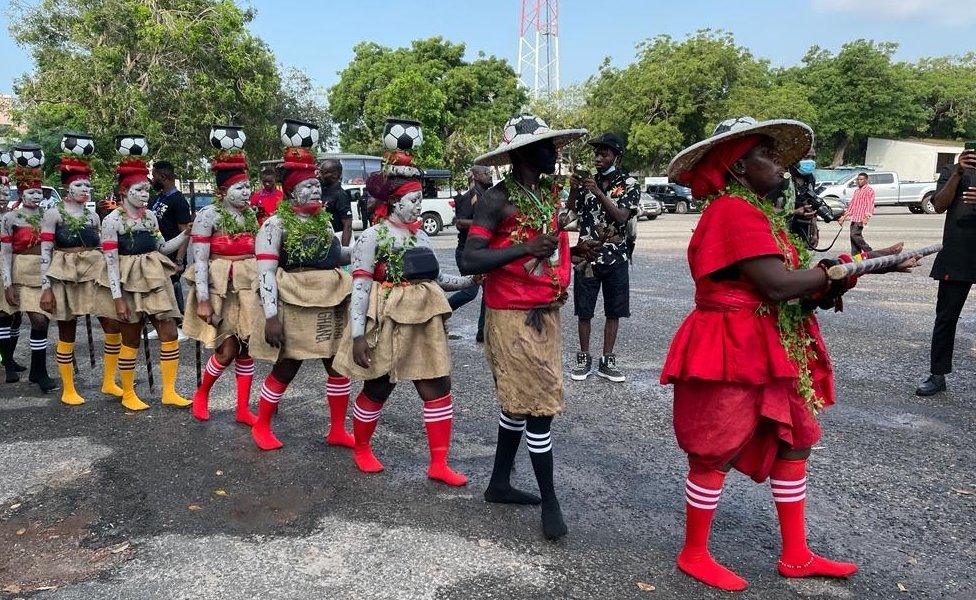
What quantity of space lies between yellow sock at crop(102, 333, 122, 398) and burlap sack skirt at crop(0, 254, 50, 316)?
716mm

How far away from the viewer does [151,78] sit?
19766 millimetres

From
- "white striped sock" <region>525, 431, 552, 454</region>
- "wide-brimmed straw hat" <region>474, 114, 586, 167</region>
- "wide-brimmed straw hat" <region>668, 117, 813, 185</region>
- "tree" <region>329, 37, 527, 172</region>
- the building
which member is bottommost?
"white striped sock" <region>525, 431, 552, 454</region>

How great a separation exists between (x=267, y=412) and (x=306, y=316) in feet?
2.55

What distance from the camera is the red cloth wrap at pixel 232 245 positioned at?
216 inches

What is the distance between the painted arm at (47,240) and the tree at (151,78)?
14.4m

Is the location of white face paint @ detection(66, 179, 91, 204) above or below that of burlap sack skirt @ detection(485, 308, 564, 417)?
above

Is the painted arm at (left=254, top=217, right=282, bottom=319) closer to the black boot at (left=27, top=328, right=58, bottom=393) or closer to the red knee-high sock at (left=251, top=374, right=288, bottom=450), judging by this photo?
the red knee-high sock at (left=251, top=374, right=288, bottom=450)

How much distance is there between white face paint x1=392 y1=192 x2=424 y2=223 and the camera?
4.08m

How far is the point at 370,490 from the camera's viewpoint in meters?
4.23

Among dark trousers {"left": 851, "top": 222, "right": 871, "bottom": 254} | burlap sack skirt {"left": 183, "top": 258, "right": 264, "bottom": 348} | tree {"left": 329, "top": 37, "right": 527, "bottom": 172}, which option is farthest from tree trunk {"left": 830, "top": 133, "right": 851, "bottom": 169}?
burlap sack skirt {"left": 183, "top": 258, "right": 264, "bottom": 348}

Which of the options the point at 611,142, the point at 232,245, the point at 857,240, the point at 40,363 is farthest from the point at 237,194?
the point at 857,240

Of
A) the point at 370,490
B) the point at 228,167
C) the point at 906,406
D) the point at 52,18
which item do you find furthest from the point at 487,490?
the point at 52,18

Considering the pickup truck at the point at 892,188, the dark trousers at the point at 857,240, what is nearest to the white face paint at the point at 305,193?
the dark trousers at the point at 857,240

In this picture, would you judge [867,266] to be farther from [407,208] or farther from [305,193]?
[305,193]
